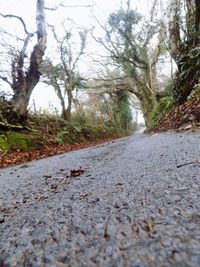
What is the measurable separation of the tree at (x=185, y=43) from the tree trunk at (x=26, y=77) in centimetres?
406

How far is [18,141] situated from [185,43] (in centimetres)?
504

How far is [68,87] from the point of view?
1252 cm

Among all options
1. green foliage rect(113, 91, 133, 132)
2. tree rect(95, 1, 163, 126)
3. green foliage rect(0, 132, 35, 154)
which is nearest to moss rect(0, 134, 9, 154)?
green foliage rect(0, 132, 35, 154)

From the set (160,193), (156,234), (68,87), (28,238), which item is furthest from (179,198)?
(68,87)

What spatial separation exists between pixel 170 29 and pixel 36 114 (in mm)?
5498

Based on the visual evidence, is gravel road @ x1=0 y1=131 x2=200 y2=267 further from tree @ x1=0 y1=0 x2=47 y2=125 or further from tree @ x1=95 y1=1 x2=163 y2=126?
tree @ x1=95 y1=1 x2=163 y2=126

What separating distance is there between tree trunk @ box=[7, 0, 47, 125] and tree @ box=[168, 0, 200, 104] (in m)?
4.06

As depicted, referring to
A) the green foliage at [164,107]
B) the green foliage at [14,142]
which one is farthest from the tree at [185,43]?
the green foliage at [14,142]

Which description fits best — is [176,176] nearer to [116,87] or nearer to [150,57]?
[150,57]

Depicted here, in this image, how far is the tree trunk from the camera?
6787 mm

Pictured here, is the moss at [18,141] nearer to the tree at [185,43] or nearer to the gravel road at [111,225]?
the tree at [185,43]

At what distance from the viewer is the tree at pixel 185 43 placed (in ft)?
19.1

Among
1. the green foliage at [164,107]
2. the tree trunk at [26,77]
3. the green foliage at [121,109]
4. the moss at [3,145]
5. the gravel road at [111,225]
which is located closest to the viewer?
the gravel road at [111,225]

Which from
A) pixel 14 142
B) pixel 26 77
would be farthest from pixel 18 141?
pixel 26 77
